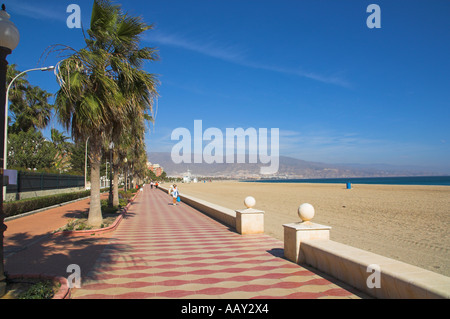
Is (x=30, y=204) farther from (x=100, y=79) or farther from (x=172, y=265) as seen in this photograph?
(x=172, y=265)

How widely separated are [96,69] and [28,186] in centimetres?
1364

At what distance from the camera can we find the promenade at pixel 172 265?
459cm

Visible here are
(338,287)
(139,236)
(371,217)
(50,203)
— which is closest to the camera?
(338,287)

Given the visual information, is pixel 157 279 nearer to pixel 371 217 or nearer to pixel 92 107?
pixel 92 107

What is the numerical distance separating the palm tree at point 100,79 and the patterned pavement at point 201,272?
3.55 meters

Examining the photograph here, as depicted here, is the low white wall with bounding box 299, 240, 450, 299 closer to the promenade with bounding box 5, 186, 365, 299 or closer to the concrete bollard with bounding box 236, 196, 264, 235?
the promenade with bounding box 5, 186, 365, 299

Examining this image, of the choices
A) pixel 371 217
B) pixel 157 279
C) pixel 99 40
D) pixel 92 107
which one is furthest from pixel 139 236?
pixel 371 217

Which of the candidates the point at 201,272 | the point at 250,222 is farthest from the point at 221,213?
the point at 201,272

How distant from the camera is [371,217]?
14789 millimetres

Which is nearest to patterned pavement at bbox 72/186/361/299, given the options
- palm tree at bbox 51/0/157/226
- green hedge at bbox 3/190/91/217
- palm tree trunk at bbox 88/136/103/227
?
palm tree trunk at bbox 88/136/103/227

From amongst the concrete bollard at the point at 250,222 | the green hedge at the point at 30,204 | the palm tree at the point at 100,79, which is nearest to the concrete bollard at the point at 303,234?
the concrete bollard at the point at 250,222

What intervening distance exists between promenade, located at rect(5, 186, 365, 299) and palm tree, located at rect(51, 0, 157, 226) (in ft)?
8.52

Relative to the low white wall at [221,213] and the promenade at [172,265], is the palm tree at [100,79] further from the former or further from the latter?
the low white wall at [221,213]

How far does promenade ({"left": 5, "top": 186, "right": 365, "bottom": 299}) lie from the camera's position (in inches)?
181
